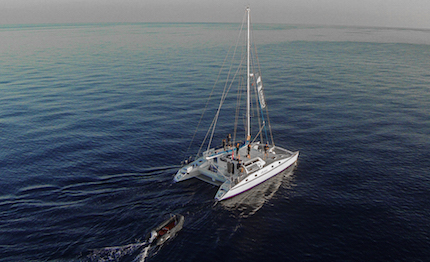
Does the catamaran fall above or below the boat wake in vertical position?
above

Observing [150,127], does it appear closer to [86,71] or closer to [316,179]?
[316,179]

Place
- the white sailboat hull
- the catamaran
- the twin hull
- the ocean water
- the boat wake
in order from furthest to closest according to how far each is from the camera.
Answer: the catamaran < the twin hull < the white sailboat hull < the ocean water < the boat wake

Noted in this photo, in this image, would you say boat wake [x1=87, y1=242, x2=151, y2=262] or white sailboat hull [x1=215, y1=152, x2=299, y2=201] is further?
white sailboat hull [x1=215, y1=152, x2=299, y2=201]

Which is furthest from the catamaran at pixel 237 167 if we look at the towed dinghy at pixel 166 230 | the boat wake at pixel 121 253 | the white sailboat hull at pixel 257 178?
the boat wake at pixel 121 253

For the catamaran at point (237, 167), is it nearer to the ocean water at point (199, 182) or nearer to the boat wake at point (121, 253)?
the ocean water at point (199, 182)

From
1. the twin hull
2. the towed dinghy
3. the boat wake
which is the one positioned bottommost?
the boat wake

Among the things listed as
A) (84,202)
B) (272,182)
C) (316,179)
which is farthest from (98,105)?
(316,179)

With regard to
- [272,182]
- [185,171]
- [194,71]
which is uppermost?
[194,71]

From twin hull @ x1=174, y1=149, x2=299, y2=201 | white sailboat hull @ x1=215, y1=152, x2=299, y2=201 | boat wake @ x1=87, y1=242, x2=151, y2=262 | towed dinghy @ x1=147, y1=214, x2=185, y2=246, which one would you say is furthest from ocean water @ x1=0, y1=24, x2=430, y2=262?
twin hull @ x1=174, y1=149, x2=299, y2=201

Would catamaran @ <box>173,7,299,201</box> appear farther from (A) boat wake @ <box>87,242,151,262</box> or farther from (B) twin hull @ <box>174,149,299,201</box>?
(A) boat wake @ <box>87,242,151,262</box>
